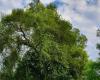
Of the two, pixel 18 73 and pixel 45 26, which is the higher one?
pixel 45 26

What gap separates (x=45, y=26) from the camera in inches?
1809

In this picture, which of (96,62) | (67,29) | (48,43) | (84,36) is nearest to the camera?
(48,43)

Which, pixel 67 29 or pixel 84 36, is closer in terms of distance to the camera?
pixel 67 29

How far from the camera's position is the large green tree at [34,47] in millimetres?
45125

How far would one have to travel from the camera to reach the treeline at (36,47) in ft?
148

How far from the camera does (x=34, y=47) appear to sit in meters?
45.0

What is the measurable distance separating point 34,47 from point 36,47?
202 mm

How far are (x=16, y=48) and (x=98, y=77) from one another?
18.8 metres

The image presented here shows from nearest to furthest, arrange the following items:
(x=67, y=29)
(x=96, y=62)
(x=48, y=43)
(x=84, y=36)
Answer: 1. (x=48, y=43)
2. (x=67, y=29)
3. (x=84, y=36)
4. (x=96, y=62)

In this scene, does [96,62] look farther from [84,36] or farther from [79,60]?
[79,60]

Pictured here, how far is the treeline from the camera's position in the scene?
45156 millimetres

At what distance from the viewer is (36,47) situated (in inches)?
1773

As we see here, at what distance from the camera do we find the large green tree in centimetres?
4512

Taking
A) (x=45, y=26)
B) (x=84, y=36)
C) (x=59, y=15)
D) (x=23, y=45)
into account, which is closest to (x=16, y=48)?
(x=23, y=45)
